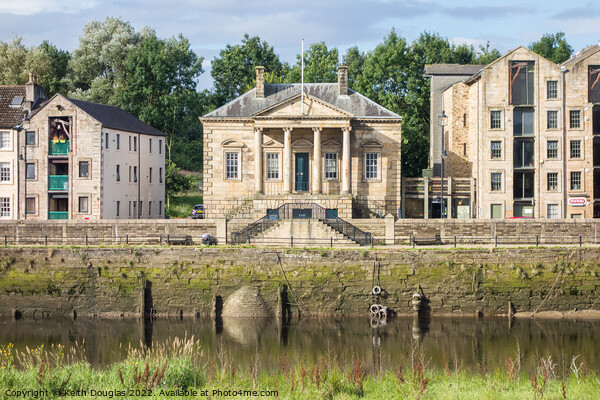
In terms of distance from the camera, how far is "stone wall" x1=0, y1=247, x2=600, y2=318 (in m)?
38.3

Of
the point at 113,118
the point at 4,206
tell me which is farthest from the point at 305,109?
the point at 4,206

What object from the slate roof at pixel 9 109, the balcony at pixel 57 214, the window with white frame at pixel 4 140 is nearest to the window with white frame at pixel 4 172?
the window with white frame at pixel 4 140

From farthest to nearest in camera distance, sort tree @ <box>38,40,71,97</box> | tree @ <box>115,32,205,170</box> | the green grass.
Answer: tree @ <box>38,40,71,97</box> → tree @ <box>115,32,205,170</box> → the green grass

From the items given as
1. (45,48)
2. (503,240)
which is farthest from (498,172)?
(45,48)

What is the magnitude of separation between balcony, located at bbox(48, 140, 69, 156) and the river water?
738 inches

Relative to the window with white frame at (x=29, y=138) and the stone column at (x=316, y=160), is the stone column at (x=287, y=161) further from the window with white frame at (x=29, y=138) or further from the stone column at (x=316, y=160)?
the window with white frame at (x=29, y=138)

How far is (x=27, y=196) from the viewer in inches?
2154

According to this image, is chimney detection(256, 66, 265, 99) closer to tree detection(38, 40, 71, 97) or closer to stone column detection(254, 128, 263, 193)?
stone column detection(254, 128, 263, 193)

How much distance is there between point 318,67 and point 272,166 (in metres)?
28.2

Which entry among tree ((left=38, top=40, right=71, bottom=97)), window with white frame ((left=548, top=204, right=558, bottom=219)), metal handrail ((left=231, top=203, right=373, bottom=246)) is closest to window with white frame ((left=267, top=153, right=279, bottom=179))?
metal handrail ((left=231, top=203, right=373, bottom=246))

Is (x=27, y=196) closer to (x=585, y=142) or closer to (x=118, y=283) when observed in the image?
(x=118, y=283)

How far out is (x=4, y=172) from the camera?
181ft

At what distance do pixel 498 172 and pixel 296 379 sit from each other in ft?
121

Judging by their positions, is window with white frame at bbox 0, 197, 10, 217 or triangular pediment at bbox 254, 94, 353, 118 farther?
window with white frame at bbox 0, 197, 10, 217
